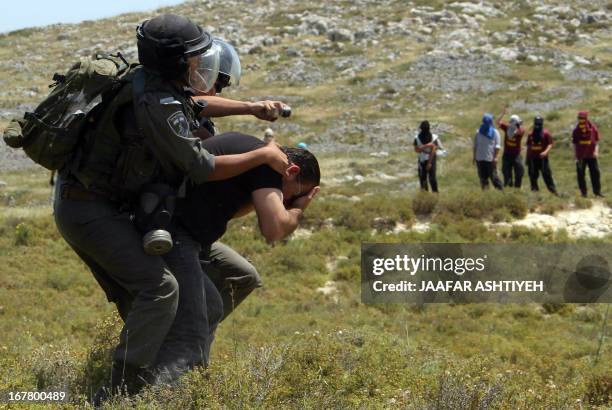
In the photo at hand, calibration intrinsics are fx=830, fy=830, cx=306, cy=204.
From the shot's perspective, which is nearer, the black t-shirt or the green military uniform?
the green military uniform

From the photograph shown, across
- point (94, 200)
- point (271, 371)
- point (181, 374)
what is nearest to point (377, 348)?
point (271, 371)

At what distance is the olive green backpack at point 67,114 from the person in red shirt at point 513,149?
13.6 metres

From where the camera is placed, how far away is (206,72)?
4098 millimetres

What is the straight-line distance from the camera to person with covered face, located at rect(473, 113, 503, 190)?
16109 mm

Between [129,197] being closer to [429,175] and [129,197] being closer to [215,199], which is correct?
[215,199]

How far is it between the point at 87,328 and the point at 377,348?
371cm

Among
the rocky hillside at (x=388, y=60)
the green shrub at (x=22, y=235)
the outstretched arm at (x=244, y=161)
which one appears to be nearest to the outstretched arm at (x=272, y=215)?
the outstretched arm at (x=244, y=161)

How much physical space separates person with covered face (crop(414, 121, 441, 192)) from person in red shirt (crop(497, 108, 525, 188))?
1596 mm

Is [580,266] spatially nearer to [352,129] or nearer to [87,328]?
[87,328]

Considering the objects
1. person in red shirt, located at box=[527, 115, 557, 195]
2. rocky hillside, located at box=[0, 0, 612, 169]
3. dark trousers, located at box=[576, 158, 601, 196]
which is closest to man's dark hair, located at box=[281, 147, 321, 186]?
dark trousers, located at box=[576, 158, 601, 196]

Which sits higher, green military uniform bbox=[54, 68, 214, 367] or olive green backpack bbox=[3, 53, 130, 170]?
olive green backpack bbox=[3, 53, 130, 170]

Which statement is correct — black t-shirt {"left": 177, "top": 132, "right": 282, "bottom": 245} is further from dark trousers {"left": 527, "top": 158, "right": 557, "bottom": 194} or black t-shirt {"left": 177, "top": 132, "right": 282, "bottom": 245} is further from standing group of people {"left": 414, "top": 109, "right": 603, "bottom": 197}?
dark trousers {"left": 527, "top": 158, "right": 557, "bottom": 194}

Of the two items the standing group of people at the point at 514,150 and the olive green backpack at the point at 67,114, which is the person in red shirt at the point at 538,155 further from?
the olive green backpack at the point at 67,114

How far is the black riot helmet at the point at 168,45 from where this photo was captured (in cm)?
382
